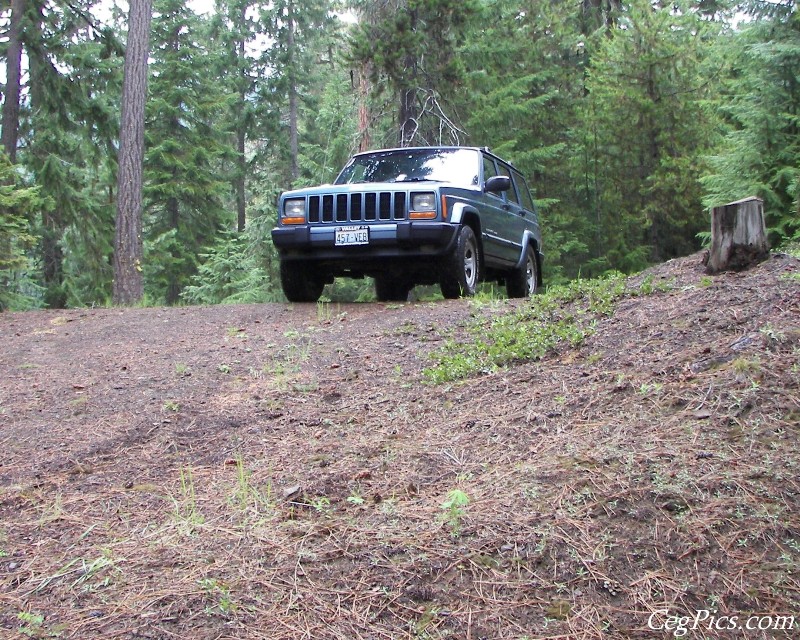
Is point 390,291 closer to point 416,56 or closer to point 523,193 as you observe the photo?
point 523,193

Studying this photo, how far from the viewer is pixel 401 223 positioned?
26.3 feet

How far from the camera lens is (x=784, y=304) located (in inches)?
177

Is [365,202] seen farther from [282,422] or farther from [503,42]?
[503,42]

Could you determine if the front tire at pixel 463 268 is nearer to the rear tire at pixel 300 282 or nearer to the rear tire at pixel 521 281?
the rear tire at pixel 300 282

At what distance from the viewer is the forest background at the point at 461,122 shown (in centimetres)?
1288

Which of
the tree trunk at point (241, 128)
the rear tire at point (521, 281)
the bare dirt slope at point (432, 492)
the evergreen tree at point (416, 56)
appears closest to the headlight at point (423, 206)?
the rear tire at point (521, 281)

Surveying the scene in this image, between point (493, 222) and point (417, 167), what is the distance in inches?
44.5

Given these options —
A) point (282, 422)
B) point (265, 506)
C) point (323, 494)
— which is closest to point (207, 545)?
point (265, 506)

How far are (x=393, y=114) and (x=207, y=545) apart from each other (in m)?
13.9

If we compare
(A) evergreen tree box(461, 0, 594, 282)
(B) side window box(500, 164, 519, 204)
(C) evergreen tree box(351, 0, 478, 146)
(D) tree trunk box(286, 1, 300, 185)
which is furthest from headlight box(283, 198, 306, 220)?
(D) tree trunk box(286, 1, 300, 185)

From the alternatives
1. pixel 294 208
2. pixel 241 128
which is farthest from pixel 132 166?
pixel 241 128

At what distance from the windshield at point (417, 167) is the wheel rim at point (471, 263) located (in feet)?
2.38

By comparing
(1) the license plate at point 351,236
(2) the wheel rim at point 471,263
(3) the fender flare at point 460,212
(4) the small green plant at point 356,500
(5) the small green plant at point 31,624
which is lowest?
(5) the small green plant at point 31,624

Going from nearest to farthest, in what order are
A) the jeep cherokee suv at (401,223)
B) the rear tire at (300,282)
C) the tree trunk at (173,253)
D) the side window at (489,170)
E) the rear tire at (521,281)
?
the jeep cherokee suv at (401,223), the rear tire at (300,282), the side window at (489,170), the rear tire at (521,281), the tree trunk at (173,253)
